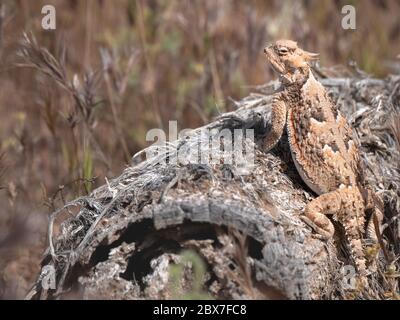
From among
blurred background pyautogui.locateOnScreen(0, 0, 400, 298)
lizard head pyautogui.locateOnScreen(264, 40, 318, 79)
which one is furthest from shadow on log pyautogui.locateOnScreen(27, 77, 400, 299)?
blurred background pyautogui.locateOnScreen(0, 0, 400, 298)

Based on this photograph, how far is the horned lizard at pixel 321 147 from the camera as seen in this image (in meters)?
3.67

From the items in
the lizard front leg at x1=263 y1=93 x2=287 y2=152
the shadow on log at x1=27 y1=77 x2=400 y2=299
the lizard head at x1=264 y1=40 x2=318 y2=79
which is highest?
the lizard head at x1=264 y1=40 x2=318 y2=79

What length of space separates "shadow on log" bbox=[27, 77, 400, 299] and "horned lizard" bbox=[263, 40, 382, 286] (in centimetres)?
10

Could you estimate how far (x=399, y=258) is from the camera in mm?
3744

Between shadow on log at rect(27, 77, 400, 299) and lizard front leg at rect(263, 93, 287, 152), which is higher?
lizard front leg at rect(263, 93, 287, 152)

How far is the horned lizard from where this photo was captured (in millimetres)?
3672

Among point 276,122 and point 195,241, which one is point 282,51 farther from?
point 195,241

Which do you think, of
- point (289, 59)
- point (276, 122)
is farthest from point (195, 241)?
point (289, 59)

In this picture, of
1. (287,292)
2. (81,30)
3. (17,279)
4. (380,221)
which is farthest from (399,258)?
(81,30)

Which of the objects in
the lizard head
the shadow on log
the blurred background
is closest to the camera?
the shadow on log

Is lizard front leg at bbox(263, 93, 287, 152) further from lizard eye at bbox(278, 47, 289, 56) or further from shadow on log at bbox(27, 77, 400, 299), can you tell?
lizard eye at bbox(278, 47, 289, 56)

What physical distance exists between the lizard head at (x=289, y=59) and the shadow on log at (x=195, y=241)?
647mm

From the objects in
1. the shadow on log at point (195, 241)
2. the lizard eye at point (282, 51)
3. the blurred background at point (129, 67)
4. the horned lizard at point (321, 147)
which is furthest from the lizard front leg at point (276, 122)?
the blurred background at point (129, 67)
